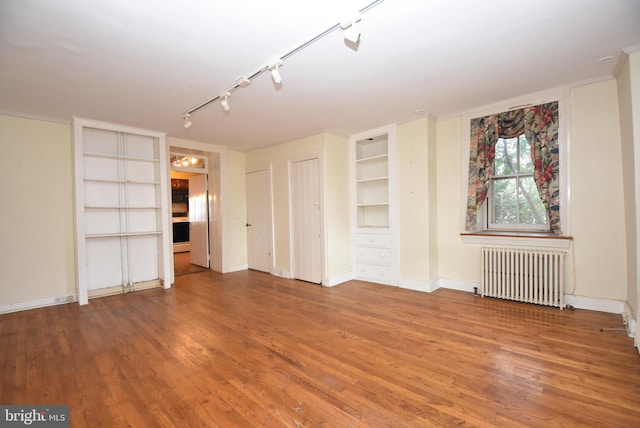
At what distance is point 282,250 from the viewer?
17.8 feet

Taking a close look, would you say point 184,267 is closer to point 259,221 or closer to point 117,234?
point 259,221

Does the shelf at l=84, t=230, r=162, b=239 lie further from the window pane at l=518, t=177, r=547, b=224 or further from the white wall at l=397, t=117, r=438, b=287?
the window pane at l=518, t=177, r=547, b=224

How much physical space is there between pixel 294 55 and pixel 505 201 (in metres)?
3.51

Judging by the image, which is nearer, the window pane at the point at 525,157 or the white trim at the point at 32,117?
the white trim at the point at 32,117

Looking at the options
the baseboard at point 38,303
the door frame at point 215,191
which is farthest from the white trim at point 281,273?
the baseboard at point 38,303

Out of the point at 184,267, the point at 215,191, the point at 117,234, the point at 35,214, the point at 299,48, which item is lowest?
the point at 184,267

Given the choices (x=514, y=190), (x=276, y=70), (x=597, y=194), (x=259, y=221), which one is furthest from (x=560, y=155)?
(x=259, y=221)

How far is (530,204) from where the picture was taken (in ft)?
12.4

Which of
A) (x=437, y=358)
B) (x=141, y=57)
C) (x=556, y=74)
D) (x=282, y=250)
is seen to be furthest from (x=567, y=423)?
(x=282, y=250)

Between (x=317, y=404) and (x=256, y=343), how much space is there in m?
1.04

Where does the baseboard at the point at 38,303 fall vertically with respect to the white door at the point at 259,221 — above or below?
below

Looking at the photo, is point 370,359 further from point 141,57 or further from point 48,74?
point 48,74

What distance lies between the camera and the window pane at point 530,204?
3.70 meters

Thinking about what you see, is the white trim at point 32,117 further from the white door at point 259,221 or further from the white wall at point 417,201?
the white wall at point 417,201
